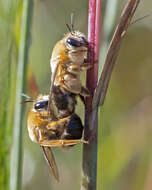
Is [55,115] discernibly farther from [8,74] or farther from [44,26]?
[44,26]

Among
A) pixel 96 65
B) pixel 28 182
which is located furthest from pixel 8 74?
pixel 28 182

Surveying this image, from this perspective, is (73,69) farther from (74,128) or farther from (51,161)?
(51,161)

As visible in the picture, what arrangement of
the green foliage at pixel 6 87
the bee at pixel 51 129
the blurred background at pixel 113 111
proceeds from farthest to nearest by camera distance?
the blurred background at pixel 113 111, the bee at pixel 51 129, the green foliage at pixel 6 87

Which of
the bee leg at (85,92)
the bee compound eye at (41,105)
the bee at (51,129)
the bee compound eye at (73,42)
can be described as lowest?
the bee at (51,129)

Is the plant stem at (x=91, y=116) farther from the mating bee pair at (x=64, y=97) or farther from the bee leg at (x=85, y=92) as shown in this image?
the mating bee pair at (x=64, y=97)

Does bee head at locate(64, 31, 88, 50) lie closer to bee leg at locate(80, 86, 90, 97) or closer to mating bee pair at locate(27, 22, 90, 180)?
mating bee pair at locate(27, 22, 90, 180)

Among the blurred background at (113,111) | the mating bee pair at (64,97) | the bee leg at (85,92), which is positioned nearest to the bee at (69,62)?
the mating bee pair at (64,97)
